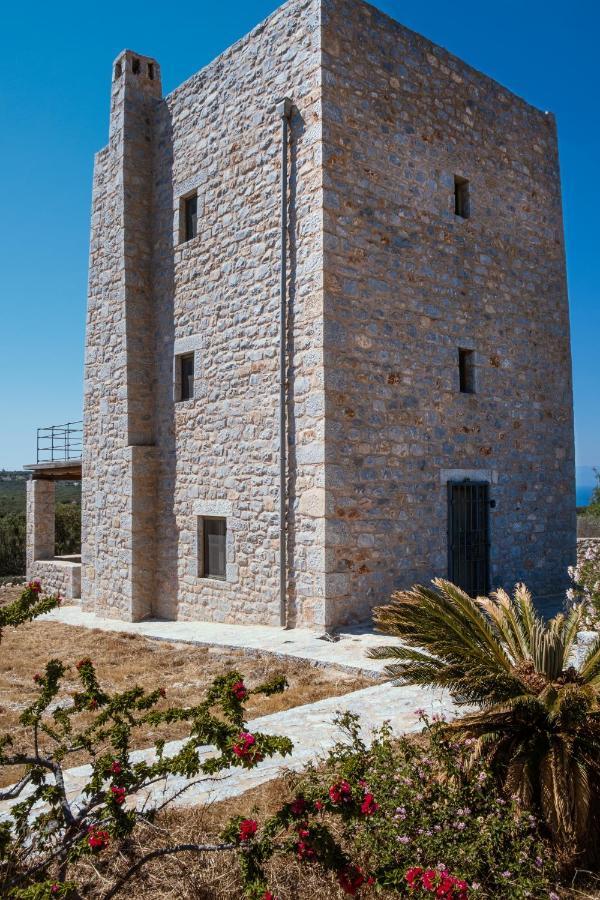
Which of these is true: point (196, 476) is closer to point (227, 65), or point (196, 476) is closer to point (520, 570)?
point (520, 570)

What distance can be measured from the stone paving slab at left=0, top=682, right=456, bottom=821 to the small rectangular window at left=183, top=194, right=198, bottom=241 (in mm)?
7507

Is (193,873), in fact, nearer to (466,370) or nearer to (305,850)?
(305,850)

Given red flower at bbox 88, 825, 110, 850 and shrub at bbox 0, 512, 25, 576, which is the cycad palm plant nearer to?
red flower at bbox 88, 825, 110, 850

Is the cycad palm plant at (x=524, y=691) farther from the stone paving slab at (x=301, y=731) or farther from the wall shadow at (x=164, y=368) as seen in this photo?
the wall shadow at (x=164, y=368)

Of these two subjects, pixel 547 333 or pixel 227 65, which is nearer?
pixel 227 65

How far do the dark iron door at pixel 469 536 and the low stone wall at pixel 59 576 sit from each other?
25.7 ft

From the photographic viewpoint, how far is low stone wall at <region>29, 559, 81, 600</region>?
43.9 feet

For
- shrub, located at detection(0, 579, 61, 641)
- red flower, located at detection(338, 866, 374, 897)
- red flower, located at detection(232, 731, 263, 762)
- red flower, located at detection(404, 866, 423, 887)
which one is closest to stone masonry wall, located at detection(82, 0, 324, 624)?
shrub, located at detection(0, 579, 61, 641)

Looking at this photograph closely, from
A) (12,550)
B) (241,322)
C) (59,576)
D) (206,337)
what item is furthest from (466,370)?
(12,550)

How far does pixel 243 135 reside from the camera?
936cm

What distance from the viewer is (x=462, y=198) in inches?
396

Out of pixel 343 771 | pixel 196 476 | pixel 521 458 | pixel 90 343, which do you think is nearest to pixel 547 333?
pixel 521 458

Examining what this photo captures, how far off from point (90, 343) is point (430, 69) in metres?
6.88

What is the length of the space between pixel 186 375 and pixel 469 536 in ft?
15.9
